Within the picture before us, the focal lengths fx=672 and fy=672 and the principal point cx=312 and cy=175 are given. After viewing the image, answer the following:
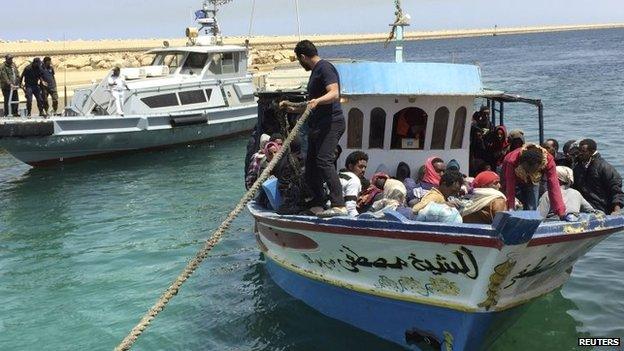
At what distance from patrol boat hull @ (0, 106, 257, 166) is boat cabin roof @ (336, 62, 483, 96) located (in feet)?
42.0

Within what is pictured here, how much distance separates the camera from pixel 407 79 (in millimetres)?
8891

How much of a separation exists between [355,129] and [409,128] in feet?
2.46

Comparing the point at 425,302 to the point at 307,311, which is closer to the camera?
the point at 425,302

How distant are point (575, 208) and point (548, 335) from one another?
1853 mm

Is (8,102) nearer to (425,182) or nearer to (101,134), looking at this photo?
(101,134)

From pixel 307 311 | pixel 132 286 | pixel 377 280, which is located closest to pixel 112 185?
pixel 132 286

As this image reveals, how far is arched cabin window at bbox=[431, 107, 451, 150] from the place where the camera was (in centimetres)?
927

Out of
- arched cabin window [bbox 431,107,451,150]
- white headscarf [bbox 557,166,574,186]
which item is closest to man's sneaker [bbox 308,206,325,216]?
arched cabin window [bbox 431,107,451,150]

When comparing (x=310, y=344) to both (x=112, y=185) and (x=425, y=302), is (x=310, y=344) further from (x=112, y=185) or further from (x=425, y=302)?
(x=112, y=185)

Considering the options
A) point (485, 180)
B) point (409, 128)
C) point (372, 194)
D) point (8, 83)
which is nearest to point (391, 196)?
point (372, 194)

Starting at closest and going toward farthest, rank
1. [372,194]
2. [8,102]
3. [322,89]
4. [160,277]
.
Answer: [322,89] < [372,194] < [160,277] < [8,102]

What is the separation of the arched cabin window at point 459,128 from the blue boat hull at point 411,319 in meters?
2.75

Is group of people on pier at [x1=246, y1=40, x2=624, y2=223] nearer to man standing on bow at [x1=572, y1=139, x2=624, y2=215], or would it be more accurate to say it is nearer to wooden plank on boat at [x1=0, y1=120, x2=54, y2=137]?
man standing on bow at [x1=572, y1=139, x2=624, y2=215]

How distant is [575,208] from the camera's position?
7570 mm
